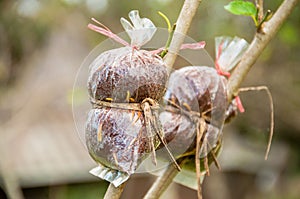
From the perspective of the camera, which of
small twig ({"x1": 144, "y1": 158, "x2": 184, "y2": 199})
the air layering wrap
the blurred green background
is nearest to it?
the air layering wrap

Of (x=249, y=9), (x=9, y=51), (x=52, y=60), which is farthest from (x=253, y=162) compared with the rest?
(x=249, y=9)

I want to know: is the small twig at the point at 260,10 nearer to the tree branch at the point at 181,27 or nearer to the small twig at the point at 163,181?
the tree branch at the point at 181,27

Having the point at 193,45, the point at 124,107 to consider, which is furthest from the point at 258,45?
the point at 124,107

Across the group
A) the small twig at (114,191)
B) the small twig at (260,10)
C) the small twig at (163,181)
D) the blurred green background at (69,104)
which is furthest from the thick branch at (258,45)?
the blurred green background at (69,104)

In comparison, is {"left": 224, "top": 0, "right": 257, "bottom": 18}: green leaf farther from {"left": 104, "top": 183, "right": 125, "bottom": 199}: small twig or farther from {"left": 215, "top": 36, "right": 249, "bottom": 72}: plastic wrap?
{"left": 104, "top": 183, "right": 125, "bottom": 199}: small twig

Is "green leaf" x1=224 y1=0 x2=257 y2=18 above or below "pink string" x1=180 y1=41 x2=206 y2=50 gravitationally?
above

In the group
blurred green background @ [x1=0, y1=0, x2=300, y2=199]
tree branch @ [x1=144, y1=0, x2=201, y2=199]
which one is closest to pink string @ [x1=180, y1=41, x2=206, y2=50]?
tree branch @ [x1=144, y1=0, x2=201, y2=199]

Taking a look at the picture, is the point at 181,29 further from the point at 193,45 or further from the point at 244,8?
the point at 244,8
